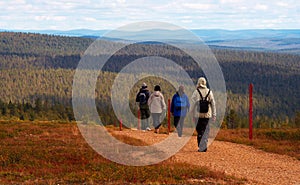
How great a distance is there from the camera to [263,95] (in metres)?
193

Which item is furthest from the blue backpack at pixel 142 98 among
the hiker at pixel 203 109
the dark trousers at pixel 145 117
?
the hiker at pixel 203 109

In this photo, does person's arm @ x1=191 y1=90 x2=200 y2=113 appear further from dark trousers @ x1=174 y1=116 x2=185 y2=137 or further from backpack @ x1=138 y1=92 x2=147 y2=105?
backpack @ x1=138 y1=92 x2=147 y2=105

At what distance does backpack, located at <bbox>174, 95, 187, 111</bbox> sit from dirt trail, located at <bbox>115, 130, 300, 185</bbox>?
1328 millimetres

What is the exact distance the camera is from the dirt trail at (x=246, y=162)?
1292 centimetres

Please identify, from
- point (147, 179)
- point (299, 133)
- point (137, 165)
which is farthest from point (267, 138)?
point (147, 179)

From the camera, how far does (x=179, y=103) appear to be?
1889 centimetres

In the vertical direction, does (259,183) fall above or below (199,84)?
below

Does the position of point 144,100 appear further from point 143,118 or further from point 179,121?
point 179,121

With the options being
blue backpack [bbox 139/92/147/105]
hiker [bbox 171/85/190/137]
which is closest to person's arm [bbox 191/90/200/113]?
hiker [bbox 171/85/190/137]

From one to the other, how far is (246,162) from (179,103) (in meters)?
4.55

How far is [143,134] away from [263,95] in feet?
581

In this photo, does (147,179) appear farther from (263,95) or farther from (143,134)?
(263,95)

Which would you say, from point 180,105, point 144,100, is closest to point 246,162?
point 180,105

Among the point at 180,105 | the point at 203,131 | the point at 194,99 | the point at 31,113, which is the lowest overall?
the point at 31,113
